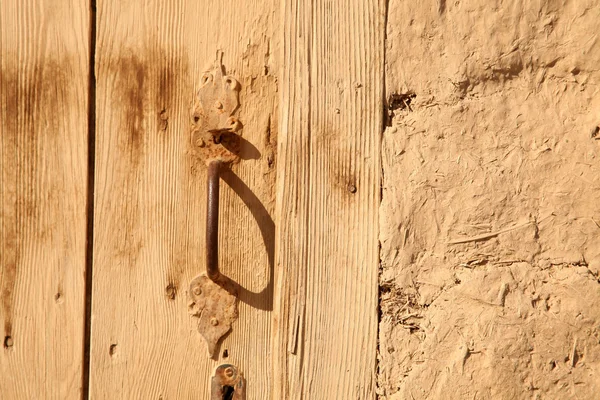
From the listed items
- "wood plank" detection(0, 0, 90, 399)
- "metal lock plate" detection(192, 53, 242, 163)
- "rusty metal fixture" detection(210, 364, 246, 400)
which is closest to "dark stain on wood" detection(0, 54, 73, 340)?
"wood plank" detection(0, 0, 90, 399)

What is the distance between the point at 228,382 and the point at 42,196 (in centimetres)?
42

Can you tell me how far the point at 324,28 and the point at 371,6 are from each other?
0.07 meters

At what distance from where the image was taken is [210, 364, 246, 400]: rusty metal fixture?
832mm

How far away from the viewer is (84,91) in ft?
2.77

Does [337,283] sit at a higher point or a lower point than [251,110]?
lower

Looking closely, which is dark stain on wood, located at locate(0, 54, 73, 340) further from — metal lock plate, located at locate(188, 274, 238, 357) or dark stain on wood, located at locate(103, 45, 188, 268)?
metal lock plate, located at locate(188, 274, 238, 357)

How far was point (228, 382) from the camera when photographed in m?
0.83

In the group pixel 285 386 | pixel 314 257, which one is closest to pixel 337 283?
pixel 314 257

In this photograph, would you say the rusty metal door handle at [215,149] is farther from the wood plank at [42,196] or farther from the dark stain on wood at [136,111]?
the wood plank at [42,196]

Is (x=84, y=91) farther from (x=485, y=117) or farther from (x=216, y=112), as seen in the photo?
(x=485, y=117)

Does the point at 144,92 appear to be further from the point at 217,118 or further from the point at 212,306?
the point at 212,306

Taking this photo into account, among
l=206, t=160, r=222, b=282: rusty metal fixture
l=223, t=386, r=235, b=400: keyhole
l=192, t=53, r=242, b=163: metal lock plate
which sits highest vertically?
l=192, t=53, r=242, b=163: metal lock plate

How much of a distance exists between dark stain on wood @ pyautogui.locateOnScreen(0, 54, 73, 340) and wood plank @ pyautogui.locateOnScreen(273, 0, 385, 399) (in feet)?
1.24

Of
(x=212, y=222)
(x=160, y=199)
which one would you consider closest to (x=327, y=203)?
(x=212, y=222)
